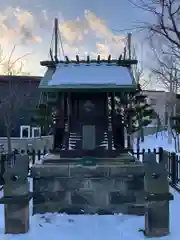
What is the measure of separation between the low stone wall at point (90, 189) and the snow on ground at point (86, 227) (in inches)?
10.4

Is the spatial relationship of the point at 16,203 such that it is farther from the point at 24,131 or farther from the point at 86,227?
the point at 24,131

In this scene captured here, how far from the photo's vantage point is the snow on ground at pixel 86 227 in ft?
21.1

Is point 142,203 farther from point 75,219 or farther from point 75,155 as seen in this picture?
point 75,155

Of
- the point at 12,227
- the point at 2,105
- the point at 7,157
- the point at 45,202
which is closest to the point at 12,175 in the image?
the point at 12,227

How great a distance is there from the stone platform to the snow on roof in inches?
94.4

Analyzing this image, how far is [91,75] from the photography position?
31.2 feet

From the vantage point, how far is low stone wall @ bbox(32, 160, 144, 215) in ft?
26.4

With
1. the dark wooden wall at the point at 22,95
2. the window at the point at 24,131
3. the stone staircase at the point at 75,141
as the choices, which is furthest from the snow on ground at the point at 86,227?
the window at the point at 24,131

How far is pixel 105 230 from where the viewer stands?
267 inches

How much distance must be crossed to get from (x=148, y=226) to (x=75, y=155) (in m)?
3.72

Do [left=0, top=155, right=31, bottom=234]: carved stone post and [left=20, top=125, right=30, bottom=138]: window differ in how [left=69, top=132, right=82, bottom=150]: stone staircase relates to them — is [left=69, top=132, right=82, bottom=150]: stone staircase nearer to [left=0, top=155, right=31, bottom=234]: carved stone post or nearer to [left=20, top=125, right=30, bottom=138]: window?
[left=0, top=155, right=31, bottom=234]: carved stone post

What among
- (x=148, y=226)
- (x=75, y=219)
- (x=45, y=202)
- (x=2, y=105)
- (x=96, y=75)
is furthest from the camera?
→ (x=2, y=105)

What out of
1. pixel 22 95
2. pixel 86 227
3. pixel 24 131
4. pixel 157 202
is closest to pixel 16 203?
pixel 86 227

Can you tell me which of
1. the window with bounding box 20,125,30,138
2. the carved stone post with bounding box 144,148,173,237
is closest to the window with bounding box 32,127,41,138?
the window with bounding box 20,125,30,138
